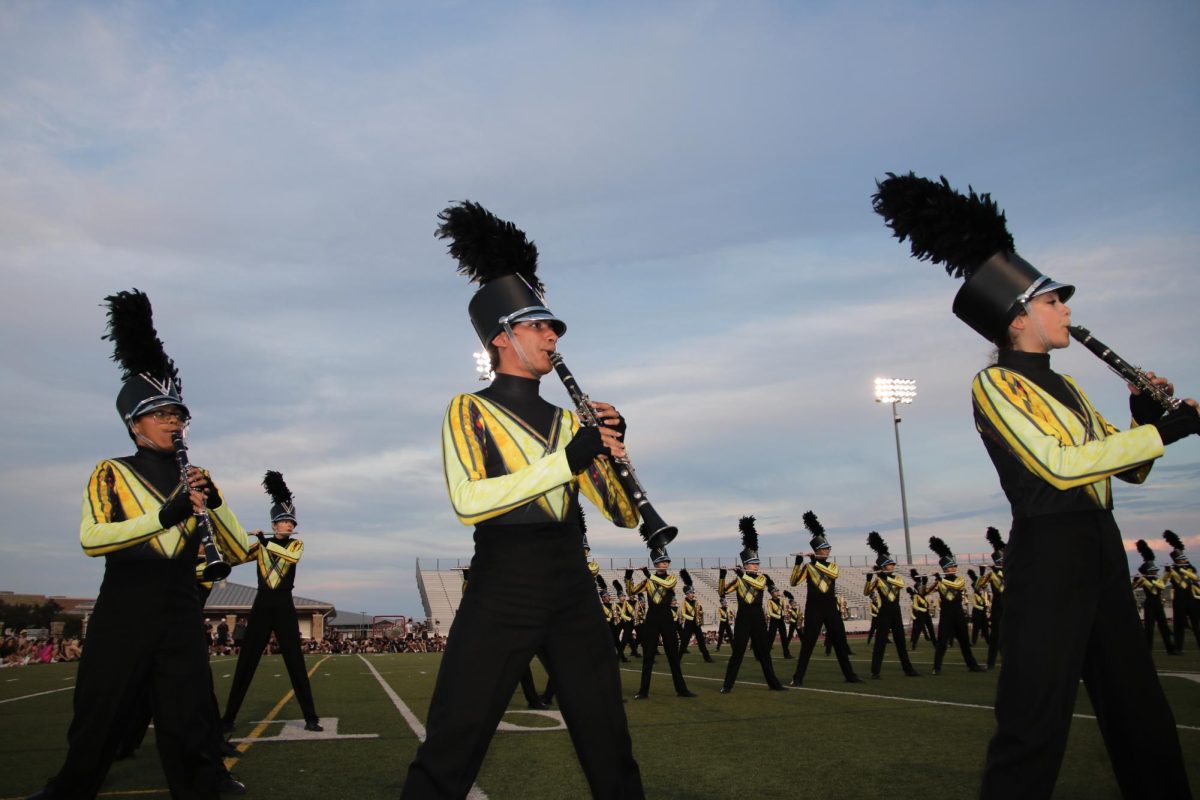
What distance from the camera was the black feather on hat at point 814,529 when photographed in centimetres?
1686

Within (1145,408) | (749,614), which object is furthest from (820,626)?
(1145,408)

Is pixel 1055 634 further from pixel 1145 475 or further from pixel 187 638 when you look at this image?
pixel 187 638

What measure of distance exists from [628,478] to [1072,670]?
1630 mm

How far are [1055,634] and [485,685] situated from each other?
1.93m

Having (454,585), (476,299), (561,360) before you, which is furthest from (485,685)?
(454,585)

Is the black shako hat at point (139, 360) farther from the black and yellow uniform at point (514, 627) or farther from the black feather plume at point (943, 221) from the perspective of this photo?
the black feather plume at point (943, 221)

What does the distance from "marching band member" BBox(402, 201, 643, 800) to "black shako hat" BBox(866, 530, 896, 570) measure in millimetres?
16187

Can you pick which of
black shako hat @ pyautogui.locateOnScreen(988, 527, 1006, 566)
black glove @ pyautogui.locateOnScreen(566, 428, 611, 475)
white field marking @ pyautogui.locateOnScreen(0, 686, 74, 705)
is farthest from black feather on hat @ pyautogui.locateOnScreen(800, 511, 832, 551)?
black glove @ pyautogui.locateOnScreen(566, 428, 611, 475)

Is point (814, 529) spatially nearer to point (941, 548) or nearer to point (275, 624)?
point (941, 548)

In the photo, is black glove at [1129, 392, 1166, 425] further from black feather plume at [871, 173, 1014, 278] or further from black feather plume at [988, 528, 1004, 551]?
black feather plume at [988, 528, 1004, 551]

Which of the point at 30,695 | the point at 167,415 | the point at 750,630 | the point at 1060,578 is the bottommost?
the point at 30,695

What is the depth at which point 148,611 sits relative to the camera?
→ 442cm

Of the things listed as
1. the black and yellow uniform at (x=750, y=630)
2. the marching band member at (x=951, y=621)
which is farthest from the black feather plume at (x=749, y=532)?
the marching band member at (x=951, y=621)

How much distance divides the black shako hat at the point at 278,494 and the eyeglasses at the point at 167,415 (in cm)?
653
